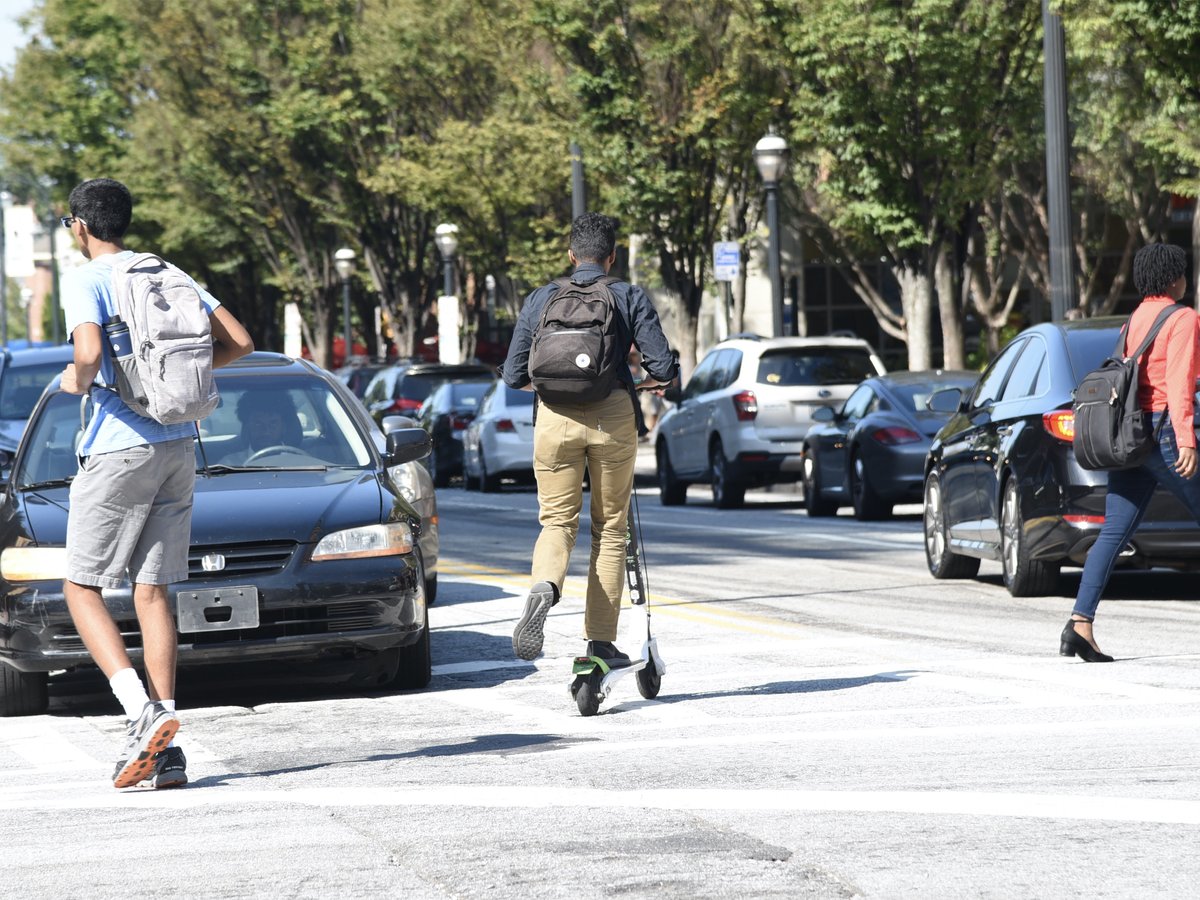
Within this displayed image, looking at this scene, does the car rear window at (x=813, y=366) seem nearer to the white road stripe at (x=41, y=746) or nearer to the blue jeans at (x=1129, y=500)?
the blue jeans at (x=1129, y=500)

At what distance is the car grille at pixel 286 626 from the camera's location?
28.0 ft

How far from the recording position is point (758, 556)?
53.0ft

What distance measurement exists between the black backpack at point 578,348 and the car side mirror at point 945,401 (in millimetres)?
6119

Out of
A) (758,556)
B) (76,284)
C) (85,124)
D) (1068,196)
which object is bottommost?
(758,556)

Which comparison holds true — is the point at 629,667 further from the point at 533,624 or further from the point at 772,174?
the point at 772,174

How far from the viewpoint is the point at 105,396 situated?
685cm

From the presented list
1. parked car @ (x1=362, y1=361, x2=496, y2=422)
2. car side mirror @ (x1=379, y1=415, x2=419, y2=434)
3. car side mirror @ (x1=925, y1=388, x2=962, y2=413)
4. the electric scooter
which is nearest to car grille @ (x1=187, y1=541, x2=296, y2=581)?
the electric scooter

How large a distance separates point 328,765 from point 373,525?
1.94 metres

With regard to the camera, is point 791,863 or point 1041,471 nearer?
point 791,863

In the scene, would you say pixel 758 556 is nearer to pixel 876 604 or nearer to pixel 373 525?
pixel 876 604

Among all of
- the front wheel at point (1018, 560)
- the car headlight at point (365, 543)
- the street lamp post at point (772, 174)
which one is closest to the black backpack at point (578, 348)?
the car headlight at point (365, 543)

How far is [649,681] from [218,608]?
1713mm

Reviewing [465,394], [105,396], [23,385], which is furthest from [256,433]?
[465,394]

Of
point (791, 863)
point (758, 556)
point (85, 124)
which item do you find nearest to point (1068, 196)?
point (758, 556)
